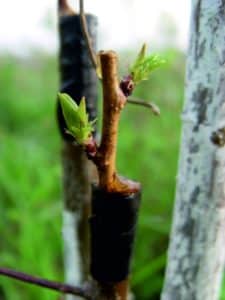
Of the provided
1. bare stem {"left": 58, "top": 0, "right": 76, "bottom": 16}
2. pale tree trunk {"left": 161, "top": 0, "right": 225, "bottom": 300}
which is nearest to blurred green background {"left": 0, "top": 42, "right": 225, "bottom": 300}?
bare stem {"left": 58, "top": 0, "right": 76, "bottom": 16}

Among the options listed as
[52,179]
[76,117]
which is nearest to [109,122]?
[76,117]

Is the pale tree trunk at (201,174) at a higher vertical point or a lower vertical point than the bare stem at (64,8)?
lower

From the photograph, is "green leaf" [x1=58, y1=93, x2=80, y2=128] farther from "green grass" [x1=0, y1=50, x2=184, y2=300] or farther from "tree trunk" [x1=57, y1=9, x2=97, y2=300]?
"green grass" [x1=0, y1=50, x2=184, y2=300]

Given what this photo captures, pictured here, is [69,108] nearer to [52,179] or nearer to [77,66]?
[77,66]

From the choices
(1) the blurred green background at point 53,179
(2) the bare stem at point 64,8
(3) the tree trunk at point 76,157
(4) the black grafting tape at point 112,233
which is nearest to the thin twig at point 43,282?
(4) the black grafting tape at point 112,233

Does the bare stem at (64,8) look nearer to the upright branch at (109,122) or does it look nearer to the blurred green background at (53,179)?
the upright branch at (109,122)
